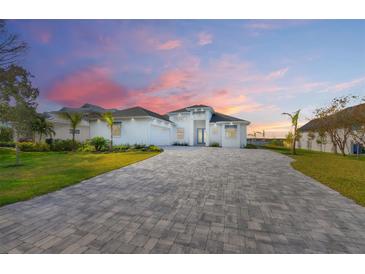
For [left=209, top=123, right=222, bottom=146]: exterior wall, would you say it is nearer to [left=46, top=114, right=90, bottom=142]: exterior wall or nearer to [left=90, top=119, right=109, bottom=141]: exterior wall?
[left=90, top=119, right=109, bottom=141]: exterior wall

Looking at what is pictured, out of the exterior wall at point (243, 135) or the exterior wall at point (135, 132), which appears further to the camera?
the exterior wall at point (243, 135)

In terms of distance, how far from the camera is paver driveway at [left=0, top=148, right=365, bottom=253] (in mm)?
2145

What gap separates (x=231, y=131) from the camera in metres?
20.7

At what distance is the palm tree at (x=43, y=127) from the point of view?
56.1ft

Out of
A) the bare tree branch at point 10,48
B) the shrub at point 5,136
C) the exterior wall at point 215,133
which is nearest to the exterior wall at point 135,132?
the exterior wall at point 215,133

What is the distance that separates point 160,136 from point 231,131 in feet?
31.7

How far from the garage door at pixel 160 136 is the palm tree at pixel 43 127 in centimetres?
1244

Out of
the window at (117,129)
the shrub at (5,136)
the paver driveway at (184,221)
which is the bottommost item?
the paver driveway at (184,221)

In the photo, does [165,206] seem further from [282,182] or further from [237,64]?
[237,64]

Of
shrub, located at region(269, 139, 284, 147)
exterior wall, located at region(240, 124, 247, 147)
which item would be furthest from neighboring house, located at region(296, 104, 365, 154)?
exterior wall, located at region(240, 124, 247, 147)

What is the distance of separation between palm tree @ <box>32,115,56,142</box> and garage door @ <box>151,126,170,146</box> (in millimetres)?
12437

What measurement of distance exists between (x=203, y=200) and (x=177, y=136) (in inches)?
765

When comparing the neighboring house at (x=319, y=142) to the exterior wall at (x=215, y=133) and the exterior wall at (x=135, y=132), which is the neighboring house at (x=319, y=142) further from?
the exterior wall at (x=135, y=132)

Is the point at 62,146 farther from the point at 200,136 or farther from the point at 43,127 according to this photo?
the point at 200,136
